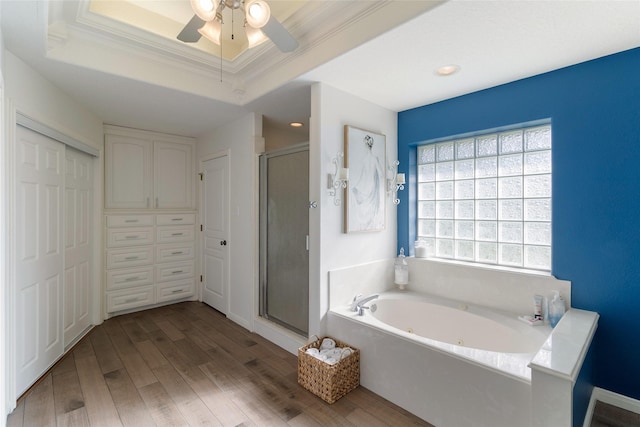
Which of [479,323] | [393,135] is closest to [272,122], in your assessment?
[393,135]

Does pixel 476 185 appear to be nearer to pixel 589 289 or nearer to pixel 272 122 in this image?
pixel 589 289

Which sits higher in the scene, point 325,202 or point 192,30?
point 192,30

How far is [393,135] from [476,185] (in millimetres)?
918

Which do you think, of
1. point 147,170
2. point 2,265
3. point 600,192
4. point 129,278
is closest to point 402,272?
point 600,192

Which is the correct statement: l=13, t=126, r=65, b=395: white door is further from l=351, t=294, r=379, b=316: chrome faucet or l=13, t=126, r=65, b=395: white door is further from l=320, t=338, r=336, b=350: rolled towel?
l=351, t=294, r=379, b=316: chrome faucet

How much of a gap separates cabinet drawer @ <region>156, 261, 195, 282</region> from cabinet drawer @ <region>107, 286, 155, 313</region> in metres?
0.19

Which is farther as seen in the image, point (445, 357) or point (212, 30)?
point (212, 30)

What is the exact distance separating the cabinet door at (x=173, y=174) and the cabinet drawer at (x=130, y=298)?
3.62 ft

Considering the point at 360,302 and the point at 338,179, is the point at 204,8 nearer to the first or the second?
the point at 338,179

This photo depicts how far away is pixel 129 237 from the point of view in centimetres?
→ 378

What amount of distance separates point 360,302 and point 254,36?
230 centimetres

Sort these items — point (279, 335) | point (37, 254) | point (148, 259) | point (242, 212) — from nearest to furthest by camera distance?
point (37, 254) < point (279, 335) < point (242, 212) < point (148, 259)

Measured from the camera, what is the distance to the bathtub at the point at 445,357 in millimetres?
1576

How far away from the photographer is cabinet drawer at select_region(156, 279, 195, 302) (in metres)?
4.04
